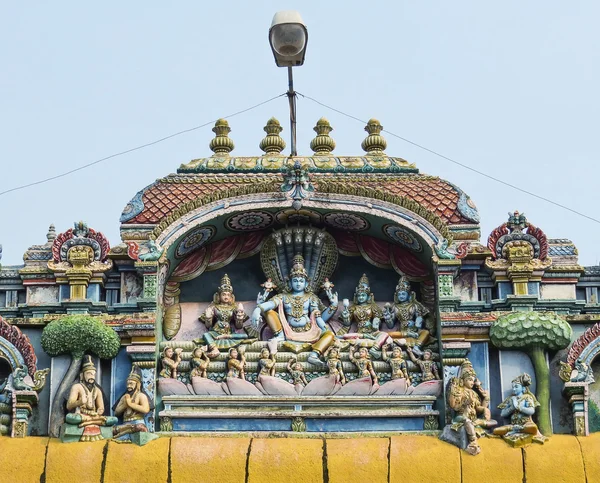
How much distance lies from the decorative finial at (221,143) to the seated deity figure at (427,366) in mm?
4318

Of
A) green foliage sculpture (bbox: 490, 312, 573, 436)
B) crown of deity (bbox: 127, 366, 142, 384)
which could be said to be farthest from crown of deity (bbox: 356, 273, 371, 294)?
crown of deity (bbox: 127, 366, 142, 384)

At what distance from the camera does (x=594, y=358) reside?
62.8 ft

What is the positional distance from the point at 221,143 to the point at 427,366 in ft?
15.4

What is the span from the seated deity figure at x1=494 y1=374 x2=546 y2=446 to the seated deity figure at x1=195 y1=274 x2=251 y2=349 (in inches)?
130

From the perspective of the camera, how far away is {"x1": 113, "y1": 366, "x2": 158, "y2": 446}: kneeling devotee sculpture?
18.5 meters

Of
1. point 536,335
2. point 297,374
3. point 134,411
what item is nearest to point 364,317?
point 297,374

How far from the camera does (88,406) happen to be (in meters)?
18.7

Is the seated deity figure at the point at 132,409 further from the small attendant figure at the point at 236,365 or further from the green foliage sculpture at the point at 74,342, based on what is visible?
the small attendant figure at the point at 236,365

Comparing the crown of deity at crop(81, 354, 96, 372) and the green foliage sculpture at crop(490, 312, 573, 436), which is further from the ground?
the green foliage sculpture at crop(490, 312, 573, 436)

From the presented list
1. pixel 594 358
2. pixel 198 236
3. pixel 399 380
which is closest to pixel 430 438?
pixel 399 380

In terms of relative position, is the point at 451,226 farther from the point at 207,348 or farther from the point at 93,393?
the point at 93,393

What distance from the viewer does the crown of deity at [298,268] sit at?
65.8ft

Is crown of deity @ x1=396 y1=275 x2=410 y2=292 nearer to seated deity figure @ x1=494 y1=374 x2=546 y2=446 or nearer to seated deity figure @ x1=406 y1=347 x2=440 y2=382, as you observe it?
seated deity figure @ x1=406 y1=347 x2=440 y2=382

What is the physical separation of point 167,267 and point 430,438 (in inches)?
157
